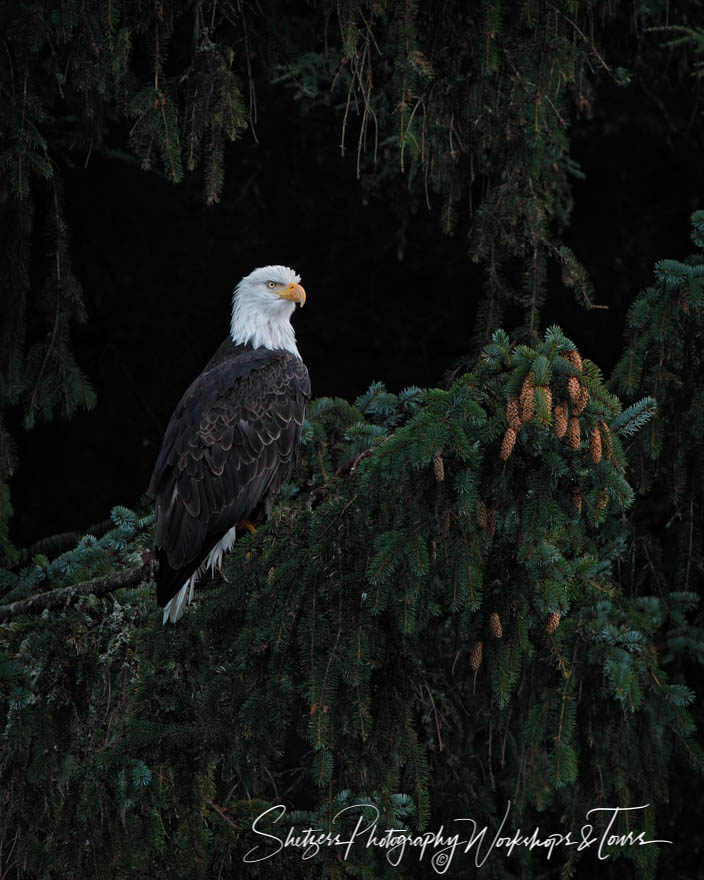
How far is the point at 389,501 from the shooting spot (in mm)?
3287

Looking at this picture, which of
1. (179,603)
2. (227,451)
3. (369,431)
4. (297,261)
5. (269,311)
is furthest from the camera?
(297,261)

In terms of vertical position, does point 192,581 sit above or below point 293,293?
below

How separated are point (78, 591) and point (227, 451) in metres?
1.11

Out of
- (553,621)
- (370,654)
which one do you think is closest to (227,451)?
(370,654)

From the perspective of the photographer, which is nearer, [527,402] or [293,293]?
[527,402]

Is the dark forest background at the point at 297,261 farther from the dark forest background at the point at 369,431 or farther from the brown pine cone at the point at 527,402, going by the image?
the brown pine cone at the point at 527,402

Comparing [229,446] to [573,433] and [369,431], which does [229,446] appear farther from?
[573,433]

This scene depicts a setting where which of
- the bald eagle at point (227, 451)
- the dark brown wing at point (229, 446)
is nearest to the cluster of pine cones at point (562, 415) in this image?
the bald eagle at point (227, 451)

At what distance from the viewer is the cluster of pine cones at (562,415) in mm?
2934

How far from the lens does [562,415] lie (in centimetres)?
296

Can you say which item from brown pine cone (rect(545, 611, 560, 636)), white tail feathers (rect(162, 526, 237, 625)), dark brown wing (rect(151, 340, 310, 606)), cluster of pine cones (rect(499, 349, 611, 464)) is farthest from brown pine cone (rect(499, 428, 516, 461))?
dark brown wing (rect(151, 340, 310, 606))

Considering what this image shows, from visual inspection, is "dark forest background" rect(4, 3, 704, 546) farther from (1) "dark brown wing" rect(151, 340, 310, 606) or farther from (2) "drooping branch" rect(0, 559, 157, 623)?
(2) "drooping branch" rect(0, 559, 157, 623)

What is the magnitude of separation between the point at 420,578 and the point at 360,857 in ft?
5.56

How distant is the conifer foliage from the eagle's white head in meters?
1.10
